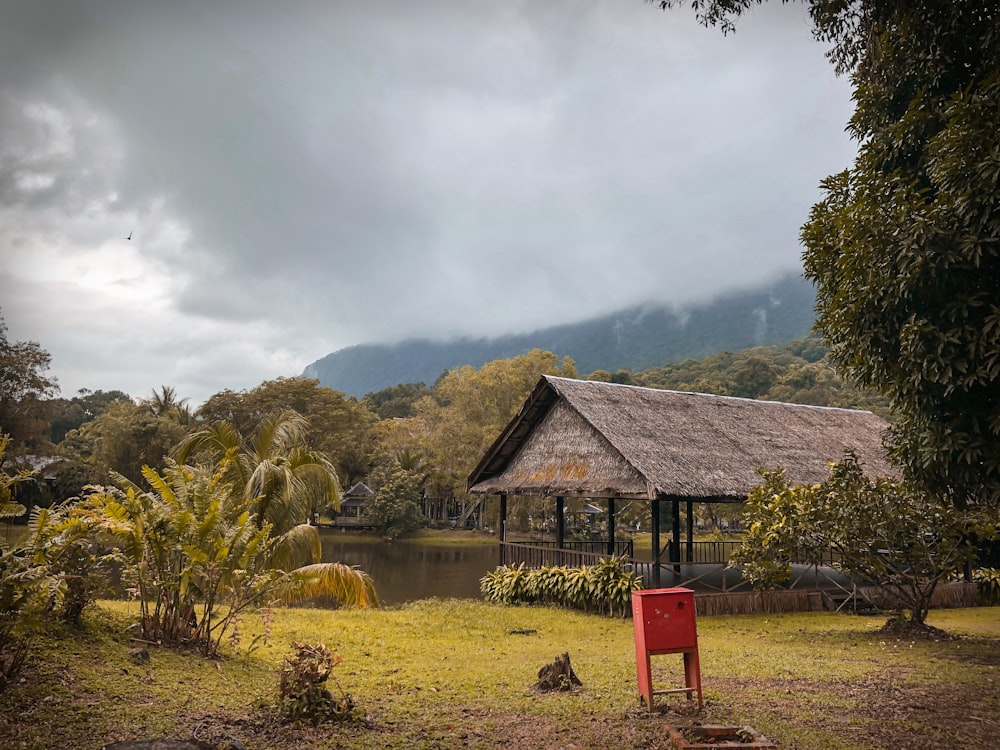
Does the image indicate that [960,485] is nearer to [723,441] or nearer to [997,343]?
[997,343]

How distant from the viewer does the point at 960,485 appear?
612 centimetres

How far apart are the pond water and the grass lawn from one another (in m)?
7.60

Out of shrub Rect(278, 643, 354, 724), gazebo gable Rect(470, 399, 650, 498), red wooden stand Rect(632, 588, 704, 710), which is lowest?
shrub Rect(278, 643, 354, 724)

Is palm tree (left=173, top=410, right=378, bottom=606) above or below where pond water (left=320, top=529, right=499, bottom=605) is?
above

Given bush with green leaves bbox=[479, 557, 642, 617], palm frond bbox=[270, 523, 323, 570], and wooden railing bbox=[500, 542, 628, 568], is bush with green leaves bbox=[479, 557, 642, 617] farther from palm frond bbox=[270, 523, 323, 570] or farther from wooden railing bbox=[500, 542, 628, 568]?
palm frond bbox=[270, 523, 323, 570]

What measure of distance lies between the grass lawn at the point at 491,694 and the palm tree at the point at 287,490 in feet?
7.74

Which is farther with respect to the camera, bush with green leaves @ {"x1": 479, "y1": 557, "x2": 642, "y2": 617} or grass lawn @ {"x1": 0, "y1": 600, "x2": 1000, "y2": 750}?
bush with green leaves @ {"x1": 479, "y1": 557, "x2": 642, "y2": 617}

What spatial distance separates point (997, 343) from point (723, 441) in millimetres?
11481

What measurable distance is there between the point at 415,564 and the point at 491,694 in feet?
70.2

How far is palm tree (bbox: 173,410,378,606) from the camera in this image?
476 inches

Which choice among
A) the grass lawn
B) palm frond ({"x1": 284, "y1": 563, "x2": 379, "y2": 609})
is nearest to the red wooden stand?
the grass lawn

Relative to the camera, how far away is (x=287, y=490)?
1209 centimetres

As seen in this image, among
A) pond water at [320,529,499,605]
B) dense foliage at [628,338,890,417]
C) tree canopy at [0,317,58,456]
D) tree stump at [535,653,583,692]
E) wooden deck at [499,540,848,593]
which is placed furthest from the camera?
dense foliage at [628,338,890,417]

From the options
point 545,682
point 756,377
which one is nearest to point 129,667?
point 545,682
